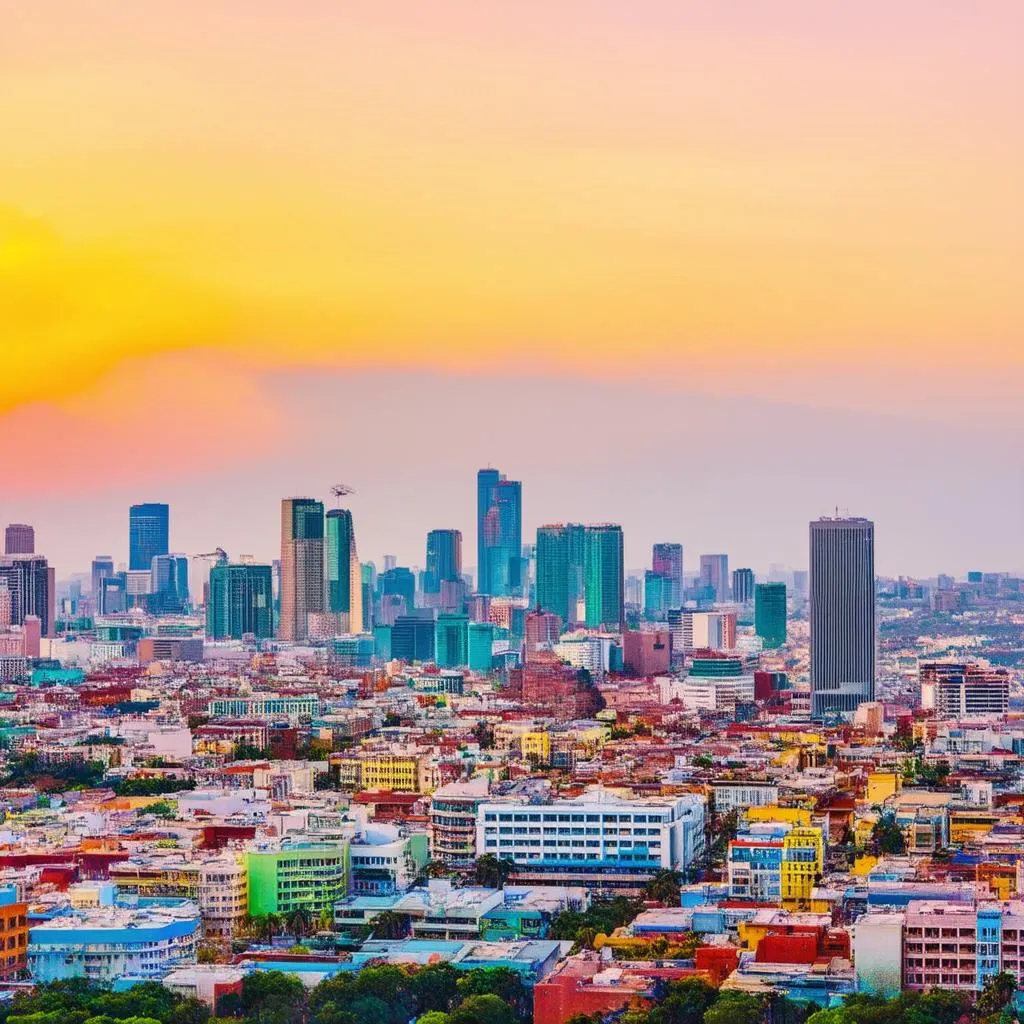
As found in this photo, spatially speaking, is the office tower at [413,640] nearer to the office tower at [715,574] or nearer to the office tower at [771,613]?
the office tower at [771,613]

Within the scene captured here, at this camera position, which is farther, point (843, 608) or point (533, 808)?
point (843, 608)

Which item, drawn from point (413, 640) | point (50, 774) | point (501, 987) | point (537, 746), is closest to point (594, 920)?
point (501, 987)

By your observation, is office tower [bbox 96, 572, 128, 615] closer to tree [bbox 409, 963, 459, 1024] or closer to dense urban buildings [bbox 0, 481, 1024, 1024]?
dense urban buildings [bbox 0, 481, 1024, 1024]

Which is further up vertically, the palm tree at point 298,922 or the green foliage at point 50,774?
the palm tree at point 298,922

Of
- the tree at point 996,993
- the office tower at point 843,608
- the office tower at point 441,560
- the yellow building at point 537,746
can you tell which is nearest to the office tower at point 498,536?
the office tower at point 441,560

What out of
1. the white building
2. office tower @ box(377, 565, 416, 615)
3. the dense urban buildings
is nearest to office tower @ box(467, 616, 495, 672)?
the dense urban buildings

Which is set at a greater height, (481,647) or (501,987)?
(501,987)

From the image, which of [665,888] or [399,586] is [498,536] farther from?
[665,888]
